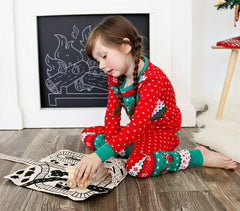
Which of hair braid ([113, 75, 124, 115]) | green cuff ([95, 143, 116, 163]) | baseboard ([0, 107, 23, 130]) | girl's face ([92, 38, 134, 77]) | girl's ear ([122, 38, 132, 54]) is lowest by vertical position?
green cuff ([95, 143, 116, 163])

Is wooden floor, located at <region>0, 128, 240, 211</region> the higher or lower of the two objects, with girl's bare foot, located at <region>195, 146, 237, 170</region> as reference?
lower

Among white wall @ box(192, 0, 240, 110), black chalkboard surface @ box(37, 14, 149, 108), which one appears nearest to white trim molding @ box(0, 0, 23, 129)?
black chalkboard surface @ box(37, 14, 149, 108)

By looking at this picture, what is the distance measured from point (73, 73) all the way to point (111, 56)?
2.67 ft

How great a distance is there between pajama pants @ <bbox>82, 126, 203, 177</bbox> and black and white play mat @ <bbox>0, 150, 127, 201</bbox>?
0.07 metres

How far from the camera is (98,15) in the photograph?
1.79m

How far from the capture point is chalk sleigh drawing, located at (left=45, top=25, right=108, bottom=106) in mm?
1814

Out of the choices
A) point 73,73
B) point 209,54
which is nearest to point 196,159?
point 73,73

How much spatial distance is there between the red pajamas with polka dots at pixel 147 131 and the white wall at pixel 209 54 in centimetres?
102

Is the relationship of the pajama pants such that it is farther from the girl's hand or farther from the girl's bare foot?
the girl's hand

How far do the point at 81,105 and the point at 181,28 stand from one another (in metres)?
0.78

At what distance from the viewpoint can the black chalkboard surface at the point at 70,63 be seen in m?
1.80

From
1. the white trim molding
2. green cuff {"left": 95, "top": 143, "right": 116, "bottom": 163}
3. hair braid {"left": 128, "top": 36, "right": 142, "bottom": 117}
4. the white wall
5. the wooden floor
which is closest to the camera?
the wooden floor

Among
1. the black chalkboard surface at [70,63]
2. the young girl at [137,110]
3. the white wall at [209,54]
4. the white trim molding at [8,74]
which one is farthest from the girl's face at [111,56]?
the white wall at [209,54]

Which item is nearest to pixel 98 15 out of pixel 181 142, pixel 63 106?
pixel 63 106
